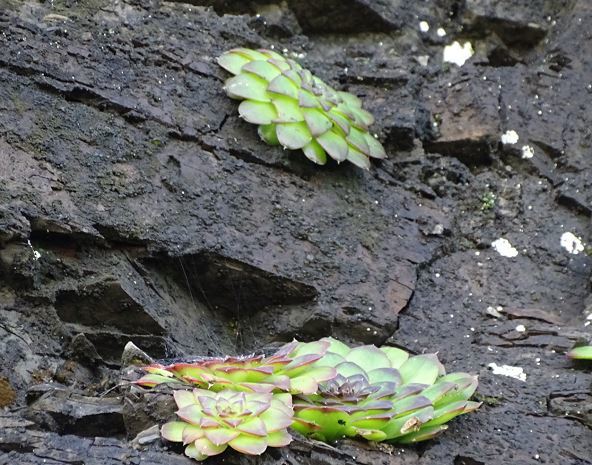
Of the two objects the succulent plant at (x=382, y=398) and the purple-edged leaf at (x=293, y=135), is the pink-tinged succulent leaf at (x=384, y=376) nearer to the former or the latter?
the succulent plant at (x=382, y=398)

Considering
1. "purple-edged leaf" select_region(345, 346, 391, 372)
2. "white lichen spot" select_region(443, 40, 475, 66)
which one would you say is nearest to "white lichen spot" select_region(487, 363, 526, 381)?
"purple-edged leaf" select_region(345, 346, 391, 372)

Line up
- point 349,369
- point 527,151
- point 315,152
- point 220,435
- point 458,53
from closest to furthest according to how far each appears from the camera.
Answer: point 220,435 → point 349,369 → point 315,152 → point 527,151 → point 458,53

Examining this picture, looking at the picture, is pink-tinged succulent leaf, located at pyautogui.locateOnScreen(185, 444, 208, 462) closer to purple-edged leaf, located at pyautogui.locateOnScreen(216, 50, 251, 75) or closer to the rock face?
the rock face

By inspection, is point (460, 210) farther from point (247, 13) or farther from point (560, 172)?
point (247, 13)

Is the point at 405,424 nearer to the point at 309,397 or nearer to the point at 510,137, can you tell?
the point at 309,397

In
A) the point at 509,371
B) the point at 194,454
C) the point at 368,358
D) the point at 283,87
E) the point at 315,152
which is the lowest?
the point at 509,371

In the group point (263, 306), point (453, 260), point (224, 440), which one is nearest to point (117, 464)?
point (224, 440)

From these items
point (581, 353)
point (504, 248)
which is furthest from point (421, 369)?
point (504, 248)

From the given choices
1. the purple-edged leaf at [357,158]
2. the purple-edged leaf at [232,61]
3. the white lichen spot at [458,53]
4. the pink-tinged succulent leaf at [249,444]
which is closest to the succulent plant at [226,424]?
the pink-tinged succulent leaf at [249,444]
